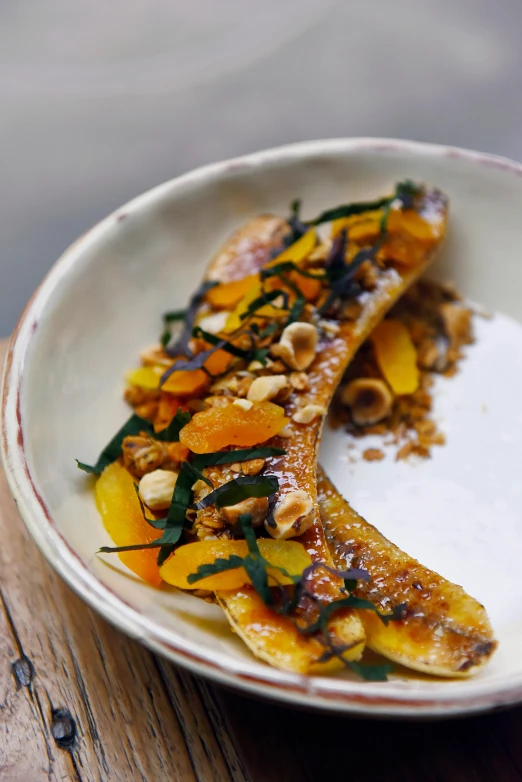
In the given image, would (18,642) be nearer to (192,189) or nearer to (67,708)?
(67,708)

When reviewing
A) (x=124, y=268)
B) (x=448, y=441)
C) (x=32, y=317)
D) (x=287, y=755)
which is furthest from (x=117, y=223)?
(x=287, y=755)

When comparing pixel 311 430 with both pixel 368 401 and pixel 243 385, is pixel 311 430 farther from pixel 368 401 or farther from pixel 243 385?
pixel 368 401

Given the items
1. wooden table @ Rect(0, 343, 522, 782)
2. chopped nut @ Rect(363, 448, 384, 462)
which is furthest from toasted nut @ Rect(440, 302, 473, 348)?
wooden table @ Rect(0, 343, 522, 782)

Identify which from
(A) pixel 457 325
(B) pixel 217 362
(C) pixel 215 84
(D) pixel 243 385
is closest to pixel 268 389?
(D) pixel 243 385

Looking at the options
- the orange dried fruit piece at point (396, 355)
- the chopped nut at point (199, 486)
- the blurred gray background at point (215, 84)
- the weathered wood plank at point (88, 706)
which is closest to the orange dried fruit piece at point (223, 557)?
the chopped nut at point (199, 486)

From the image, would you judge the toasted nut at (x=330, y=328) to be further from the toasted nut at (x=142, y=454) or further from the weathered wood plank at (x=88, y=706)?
the weathered wood plank at (x=88, y=706)

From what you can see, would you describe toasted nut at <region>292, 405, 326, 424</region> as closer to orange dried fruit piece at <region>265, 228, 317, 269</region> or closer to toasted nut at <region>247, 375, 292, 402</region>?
toasted nut at <region>247, 375, 292, 402</region>
